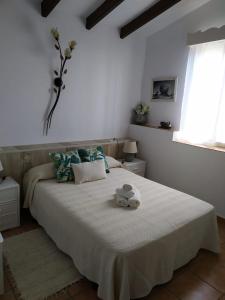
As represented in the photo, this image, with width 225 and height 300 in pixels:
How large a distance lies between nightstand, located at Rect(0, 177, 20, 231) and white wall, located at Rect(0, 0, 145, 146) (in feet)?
2.22

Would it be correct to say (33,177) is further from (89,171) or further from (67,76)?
(67,76)

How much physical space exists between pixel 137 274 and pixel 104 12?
2.94m

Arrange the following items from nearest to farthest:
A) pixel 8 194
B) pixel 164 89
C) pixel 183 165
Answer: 1. pixel 8 194
2. pixel 183 165
3. pixel 164 89

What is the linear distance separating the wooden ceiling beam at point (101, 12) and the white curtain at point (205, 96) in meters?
1.34

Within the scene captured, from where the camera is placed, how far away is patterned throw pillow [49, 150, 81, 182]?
257cm

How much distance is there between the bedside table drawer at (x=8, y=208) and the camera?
7.66 feet

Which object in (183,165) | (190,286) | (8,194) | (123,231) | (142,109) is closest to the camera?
(123,231)

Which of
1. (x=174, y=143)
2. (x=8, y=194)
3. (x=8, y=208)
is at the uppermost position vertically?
(x=174, y=143)

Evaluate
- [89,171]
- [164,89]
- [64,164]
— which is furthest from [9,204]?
[164,89]

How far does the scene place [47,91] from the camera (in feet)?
9.64

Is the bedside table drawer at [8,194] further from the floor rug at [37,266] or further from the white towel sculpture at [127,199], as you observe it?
the white towel sculpture at [127,199]

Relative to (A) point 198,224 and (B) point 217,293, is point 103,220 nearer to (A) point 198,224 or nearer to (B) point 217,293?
(A) point 198,224

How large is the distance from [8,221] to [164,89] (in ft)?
9.79

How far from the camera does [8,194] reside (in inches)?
92.0
